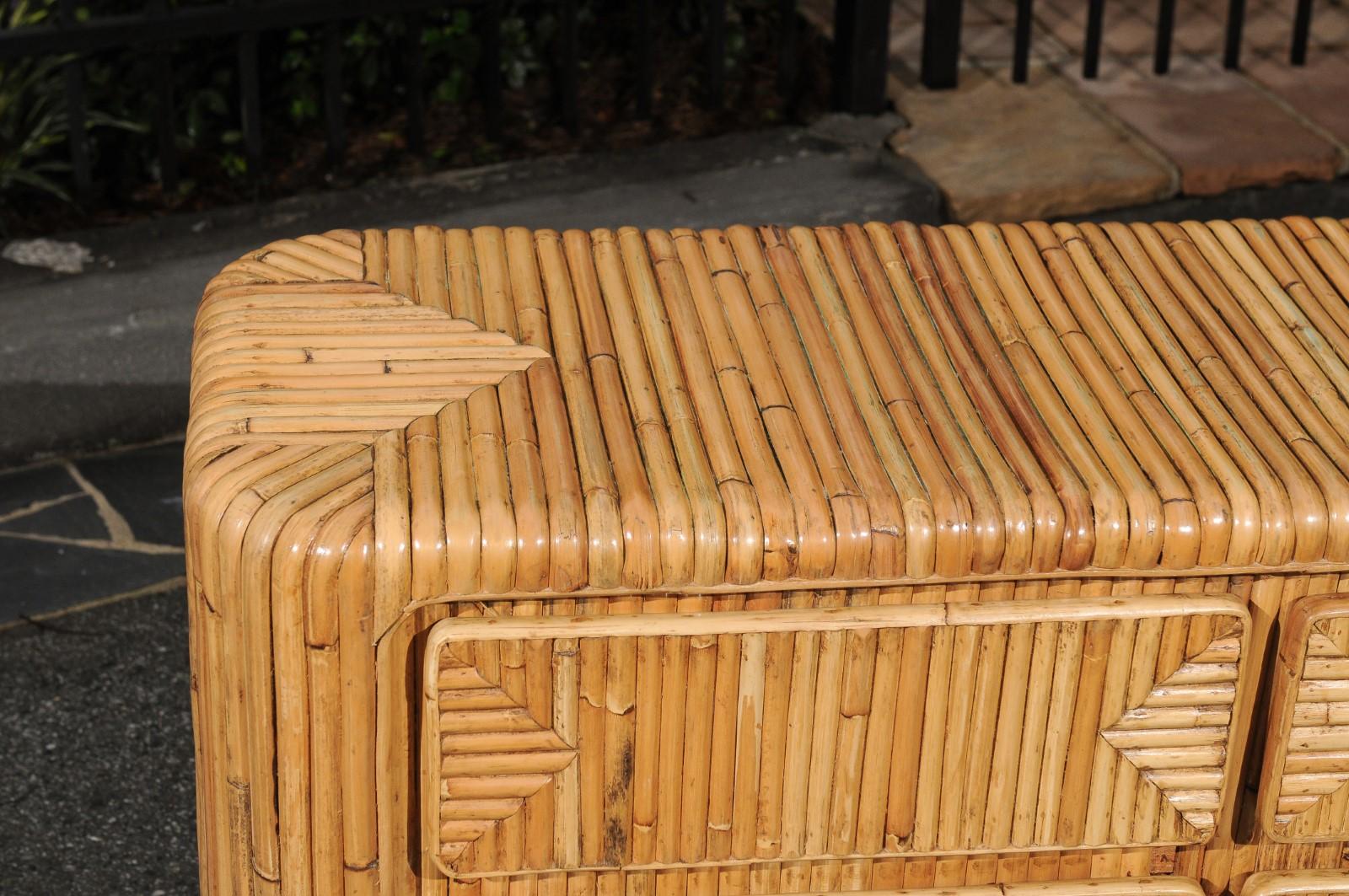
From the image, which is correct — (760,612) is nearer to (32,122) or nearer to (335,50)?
(335,50)

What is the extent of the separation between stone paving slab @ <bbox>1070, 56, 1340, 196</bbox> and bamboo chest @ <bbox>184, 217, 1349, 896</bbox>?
2.41 meters

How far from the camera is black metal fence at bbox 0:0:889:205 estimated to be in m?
4.14

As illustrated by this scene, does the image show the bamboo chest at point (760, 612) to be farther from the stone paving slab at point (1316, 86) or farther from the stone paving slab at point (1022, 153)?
the stone paving slab at point (1316, 86)

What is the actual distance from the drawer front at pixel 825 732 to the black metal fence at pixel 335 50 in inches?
109

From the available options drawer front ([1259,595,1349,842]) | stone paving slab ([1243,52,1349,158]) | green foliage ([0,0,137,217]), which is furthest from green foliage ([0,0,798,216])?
drawer front ([1259,595,1349,842])

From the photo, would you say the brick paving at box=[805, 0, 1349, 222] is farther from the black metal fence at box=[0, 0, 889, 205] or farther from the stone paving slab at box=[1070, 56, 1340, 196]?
the black metal fence at box=[0, 0, 889, 205]

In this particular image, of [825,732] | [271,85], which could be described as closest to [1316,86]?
A: [271,85]

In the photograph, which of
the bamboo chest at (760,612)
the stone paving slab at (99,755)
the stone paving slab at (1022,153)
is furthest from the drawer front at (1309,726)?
the stone paving slab at (1022,153)

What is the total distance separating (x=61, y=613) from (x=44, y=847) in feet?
2.09

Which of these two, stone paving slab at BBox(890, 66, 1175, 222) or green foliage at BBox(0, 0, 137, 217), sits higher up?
green foliage at BBox(0, 0, 137, 217)

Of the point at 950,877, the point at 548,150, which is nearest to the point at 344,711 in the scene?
the point at 950,877

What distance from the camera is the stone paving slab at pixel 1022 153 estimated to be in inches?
172

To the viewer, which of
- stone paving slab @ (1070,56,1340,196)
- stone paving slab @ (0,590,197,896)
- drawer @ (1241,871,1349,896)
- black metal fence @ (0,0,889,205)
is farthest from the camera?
stone paving slab @ (1070,56,1340,196)

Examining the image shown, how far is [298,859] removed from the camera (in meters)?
1.94
